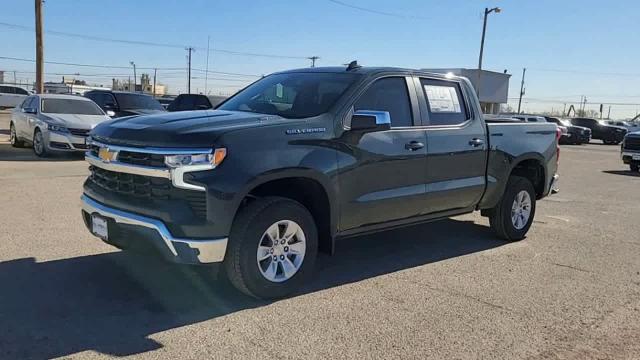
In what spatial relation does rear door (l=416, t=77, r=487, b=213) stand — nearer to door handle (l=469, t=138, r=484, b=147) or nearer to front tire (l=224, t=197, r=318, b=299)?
door handle (l=469, t=138, r=484, b=147)

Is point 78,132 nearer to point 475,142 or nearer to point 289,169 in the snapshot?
point 475,142

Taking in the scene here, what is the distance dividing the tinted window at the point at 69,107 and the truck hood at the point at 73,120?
417mm

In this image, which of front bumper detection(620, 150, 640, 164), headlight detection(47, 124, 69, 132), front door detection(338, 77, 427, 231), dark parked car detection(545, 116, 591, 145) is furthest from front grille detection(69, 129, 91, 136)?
dark parked car detection(545, 116, 591, 145)

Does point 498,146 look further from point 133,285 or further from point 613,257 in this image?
point 133,285

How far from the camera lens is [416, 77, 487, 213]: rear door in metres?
5.85

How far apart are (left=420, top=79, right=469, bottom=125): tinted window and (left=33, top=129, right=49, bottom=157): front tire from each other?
10.6 metres

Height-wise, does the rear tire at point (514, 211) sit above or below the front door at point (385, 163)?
below

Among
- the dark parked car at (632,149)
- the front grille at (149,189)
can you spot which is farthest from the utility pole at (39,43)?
the dark parked car at (632,149)

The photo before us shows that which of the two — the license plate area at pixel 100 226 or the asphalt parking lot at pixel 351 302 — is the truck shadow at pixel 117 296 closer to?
the asphalt parking lot at pixel 351 302

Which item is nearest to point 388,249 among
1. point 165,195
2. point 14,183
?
point 165,195

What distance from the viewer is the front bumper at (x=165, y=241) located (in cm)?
411

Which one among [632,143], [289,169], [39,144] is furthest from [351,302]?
[632,143]

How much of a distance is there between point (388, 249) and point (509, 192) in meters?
1.71

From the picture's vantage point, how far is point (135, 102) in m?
17.7
